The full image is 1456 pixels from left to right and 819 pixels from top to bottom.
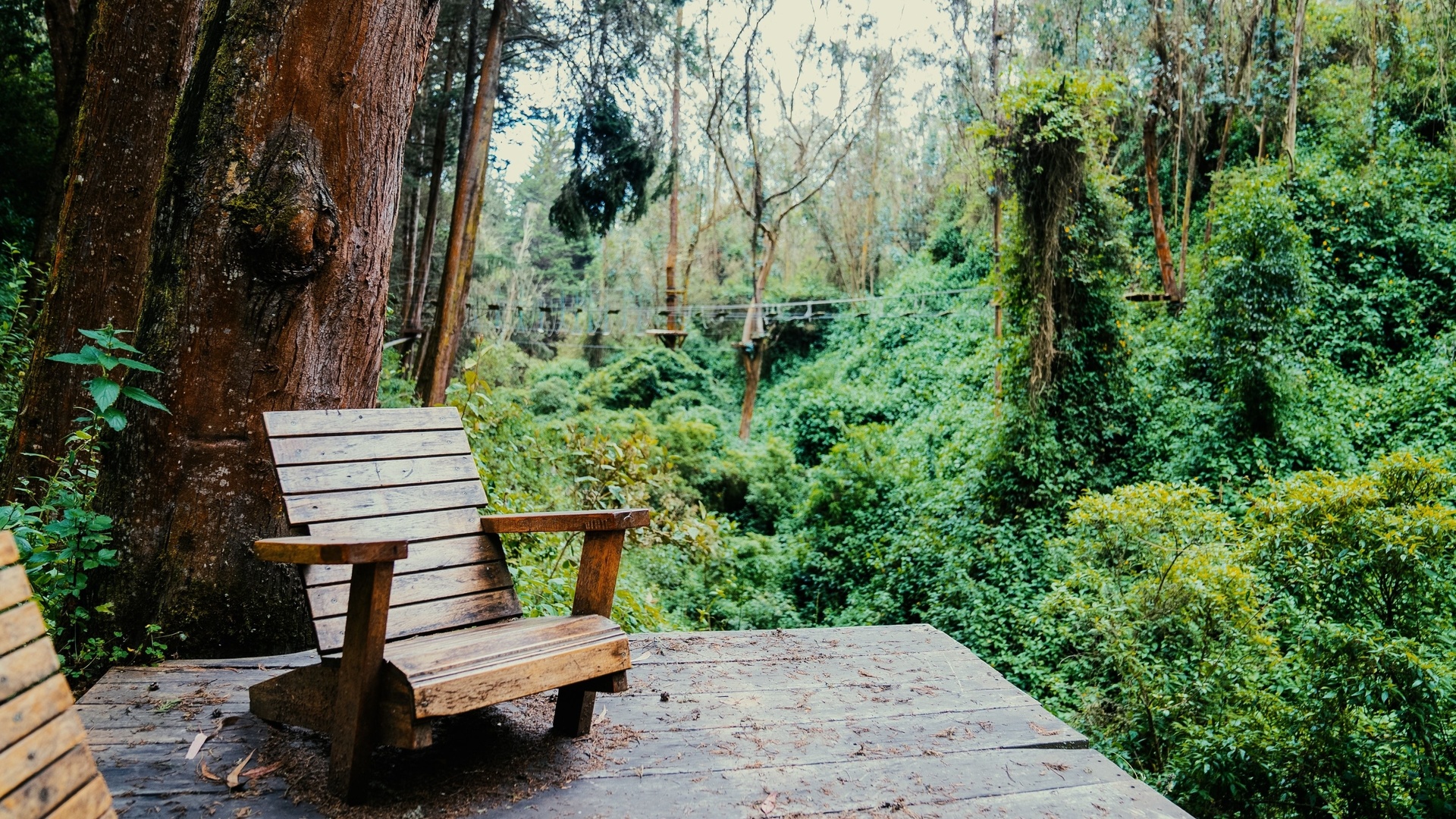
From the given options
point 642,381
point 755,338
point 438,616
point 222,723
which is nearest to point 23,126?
point 222,723

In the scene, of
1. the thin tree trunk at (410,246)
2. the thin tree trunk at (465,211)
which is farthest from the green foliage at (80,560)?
the thin tree trunk at (410,246)

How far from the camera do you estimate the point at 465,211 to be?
Answer: 8070 millimetres

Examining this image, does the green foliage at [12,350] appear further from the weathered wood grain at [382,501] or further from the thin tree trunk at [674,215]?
the thin tree trunk at [674,215]

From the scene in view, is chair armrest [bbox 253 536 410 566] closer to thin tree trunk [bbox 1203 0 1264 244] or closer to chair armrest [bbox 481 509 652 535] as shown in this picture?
chair armrest [bbox 481 509 652 535]

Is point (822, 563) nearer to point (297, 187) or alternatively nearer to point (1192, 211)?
point (297, 187)

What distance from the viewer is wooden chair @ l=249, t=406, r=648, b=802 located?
6.23 feet

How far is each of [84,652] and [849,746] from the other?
2504mm

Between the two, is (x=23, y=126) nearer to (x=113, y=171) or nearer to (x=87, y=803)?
(x=113, y=171)

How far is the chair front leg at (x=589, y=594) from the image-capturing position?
2400 mm

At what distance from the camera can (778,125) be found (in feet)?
64.9

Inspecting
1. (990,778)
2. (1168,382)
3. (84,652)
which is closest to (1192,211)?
(1168,382)

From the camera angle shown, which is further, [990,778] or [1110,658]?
[1110,658]

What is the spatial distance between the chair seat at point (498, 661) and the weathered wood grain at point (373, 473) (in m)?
0.50

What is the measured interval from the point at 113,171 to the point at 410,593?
3.14m
